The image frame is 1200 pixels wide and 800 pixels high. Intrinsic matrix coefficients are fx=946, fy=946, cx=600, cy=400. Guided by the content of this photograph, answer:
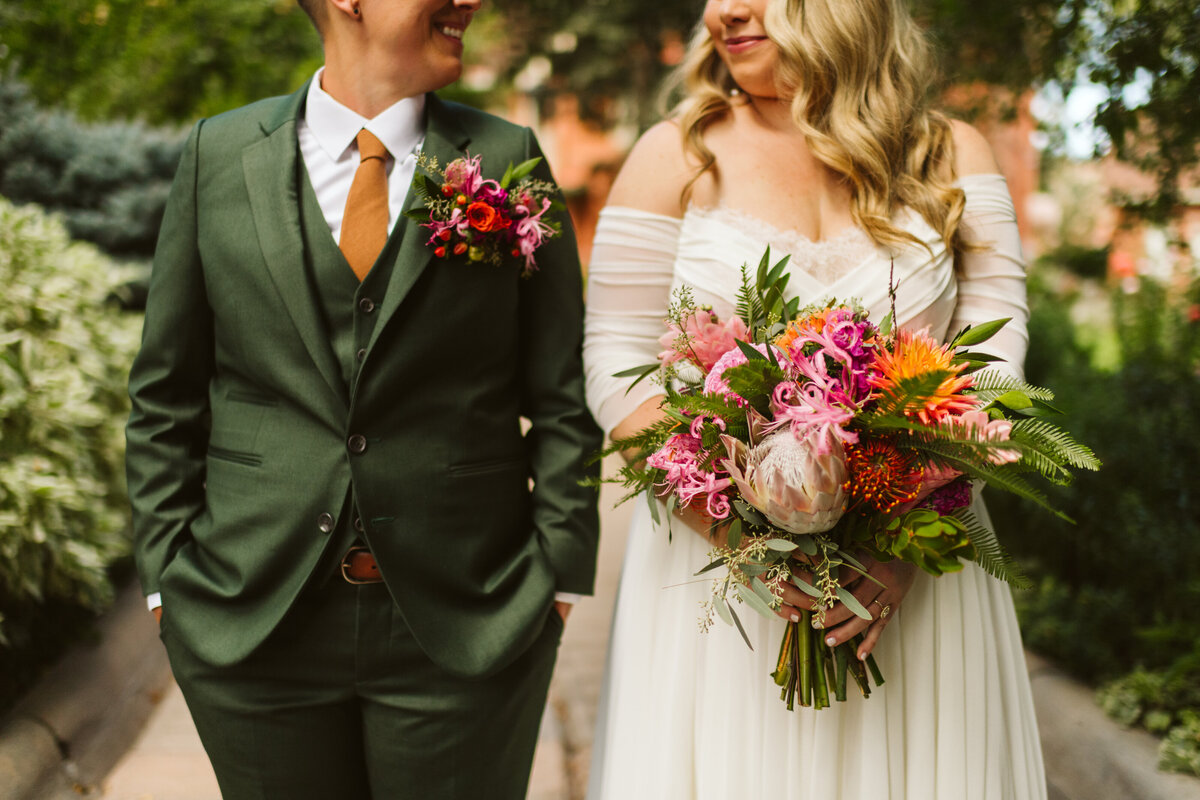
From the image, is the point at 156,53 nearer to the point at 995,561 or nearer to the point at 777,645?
the point at 777,645

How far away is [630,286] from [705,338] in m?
0.48

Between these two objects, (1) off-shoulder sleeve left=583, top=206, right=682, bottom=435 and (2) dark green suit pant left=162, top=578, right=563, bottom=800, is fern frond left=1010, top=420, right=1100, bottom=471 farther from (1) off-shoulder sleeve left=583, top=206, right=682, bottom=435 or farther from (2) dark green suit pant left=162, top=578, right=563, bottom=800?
(2) dark green suit pant left=162, top=578, right=563, bottom=800

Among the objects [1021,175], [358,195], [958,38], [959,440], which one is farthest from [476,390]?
[1021,175]

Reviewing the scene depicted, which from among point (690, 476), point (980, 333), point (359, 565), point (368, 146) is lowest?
point (359, 565)

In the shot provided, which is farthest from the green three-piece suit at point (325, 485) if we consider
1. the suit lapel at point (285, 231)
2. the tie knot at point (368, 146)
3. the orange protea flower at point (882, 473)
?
the orange protea flower at point (882, 473)

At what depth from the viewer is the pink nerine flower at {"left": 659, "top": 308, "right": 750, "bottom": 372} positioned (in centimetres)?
191

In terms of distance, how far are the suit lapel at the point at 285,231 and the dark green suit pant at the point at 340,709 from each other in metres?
0.51

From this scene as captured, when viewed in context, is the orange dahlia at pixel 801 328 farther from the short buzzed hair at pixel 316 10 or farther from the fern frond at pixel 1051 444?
the short buzzed hair at pixel 316 10

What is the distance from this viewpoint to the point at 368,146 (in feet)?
6.88

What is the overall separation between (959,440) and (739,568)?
0.49 m

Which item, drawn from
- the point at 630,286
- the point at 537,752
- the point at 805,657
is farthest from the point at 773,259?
the point at 537,752

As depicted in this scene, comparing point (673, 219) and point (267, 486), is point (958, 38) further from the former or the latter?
point (267, 486)

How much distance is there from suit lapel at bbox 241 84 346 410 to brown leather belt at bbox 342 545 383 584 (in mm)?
334

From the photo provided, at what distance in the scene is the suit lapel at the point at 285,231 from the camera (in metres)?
2.00
